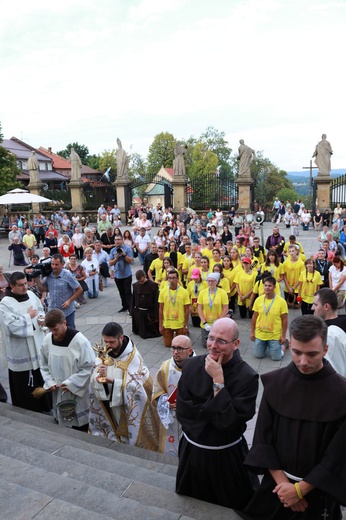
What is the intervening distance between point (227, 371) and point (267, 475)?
2.18ft

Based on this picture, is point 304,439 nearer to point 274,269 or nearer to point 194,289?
point 194,289

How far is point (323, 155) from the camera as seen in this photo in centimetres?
2264

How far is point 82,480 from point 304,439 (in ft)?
5.99

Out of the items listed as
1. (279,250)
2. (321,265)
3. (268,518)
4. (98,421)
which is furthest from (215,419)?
(279,250)

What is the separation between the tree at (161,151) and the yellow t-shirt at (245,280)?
5225 centimetres

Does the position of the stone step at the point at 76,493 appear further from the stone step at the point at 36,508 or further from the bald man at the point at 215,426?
the bald man at the point at 215,426

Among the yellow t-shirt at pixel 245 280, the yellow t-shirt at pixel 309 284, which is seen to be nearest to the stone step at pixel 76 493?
the yellow t-shirt at pixel 245 280

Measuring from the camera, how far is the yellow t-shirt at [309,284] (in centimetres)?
841

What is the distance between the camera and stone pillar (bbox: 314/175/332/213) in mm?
22703

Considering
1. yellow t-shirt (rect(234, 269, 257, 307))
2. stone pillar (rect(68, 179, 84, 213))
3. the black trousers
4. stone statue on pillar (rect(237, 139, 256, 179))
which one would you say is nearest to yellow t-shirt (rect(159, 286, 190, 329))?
yellow t-shirt (rect(234, 269, 257, 307))

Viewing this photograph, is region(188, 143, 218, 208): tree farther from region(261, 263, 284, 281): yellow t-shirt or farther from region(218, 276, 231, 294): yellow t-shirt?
region(218, 276, 231, 294): yellow t-shirt

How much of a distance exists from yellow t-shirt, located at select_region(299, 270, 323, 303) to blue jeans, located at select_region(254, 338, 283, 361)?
6.16 feet

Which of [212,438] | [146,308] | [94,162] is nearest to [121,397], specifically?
[212,438]

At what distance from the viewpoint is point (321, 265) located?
898cm
